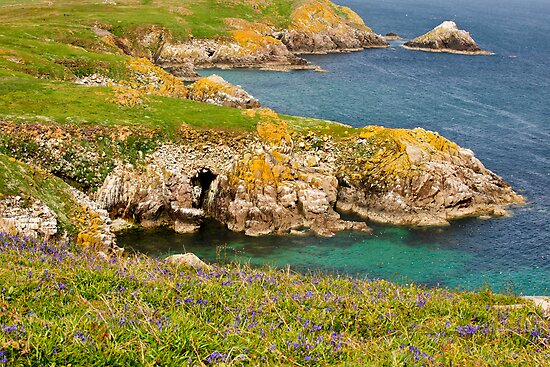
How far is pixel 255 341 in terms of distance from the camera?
1203cm

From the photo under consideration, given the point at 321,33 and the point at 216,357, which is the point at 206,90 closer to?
the point at 216,357

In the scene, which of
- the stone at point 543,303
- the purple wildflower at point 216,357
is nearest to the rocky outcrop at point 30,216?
the purple wildflower at point 216,357

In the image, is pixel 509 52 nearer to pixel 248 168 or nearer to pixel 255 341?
pixel 248 168

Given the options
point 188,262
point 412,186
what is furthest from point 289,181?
point 188,262

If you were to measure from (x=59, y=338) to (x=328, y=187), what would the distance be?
4863 cm

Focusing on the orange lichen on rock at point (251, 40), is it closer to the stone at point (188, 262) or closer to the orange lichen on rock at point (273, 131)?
the orange lichen on rock at point (273, 131)

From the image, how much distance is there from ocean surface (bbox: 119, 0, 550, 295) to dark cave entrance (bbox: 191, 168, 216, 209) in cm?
415

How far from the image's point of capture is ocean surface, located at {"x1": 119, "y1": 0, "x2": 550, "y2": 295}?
48000 mm

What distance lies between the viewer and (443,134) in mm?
87562

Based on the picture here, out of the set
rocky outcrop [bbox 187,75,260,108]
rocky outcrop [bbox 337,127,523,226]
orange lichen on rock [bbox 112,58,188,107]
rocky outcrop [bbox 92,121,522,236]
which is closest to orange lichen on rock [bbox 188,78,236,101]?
rocky outcrop [bbox 187,75,260,108]

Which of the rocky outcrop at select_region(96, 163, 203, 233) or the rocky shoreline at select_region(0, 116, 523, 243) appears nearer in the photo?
the rocky outcrop at select_region(96, 163, 203, 233)

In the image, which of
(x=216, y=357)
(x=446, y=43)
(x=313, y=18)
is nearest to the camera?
(x=216, y=357)

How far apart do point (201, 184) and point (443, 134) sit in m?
49.1

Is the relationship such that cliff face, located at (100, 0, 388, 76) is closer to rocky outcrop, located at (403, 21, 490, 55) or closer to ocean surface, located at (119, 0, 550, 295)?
ocean surface, located at (119, 0, 550, 295)
